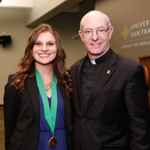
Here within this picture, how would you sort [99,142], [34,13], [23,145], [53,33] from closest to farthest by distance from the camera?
[99,142] → [23,145] → [53,33] → [34,13]

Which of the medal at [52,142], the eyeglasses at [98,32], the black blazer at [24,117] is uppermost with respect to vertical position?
the eyeglasses at [98,32]

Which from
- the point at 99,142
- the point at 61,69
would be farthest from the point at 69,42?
the point at 99,142

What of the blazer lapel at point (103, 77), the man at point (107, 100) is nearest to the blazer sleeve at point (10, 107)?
the man at point (107, 100)

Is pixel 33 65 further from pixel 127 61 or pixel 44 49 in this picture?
pixel 127 61

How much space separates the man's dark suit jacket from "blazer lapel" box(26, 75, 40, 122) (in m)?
0.40

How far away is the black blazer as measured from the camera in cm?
202

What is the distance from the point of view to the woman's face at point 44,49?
218 cm

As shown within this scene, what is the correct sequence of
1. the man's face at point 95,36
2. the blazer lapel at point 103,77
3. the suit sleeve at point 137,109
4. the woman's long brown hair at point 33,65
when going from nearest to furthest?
the suit sleeve at point 137,109 < the blazer lapel at point 103,77 < the man's face at point 95,36 < the woman's long brown hair at point 33,65

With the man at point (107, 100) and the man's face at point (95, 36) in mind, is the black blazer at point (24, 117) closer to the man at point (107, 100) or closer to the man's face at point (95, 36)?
the man at point (107, 100)

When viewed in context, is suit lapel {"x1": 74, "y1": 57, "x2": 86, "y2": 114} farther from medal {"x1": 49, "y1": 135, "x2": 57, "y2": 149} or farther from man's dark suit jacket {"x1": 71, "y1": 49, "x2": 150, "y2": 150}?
medal {"x1": 49, "y1": 135, "x2": 57, "y2": 149}

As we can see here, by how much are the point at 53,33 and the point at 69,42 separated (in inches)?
341

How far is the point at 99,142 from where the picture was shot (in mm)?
1869

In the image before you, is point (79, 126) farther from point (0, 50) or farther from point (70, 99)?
point (0, 50)

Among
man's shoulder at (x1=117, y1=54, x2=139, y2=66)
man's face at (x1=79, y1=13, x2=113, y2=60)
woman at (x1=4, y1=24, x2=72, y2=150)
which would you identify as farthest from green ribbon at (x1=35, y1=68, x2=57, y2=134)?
man's shoulder at (x1=117, y1=54, x2=139, y2=66)
